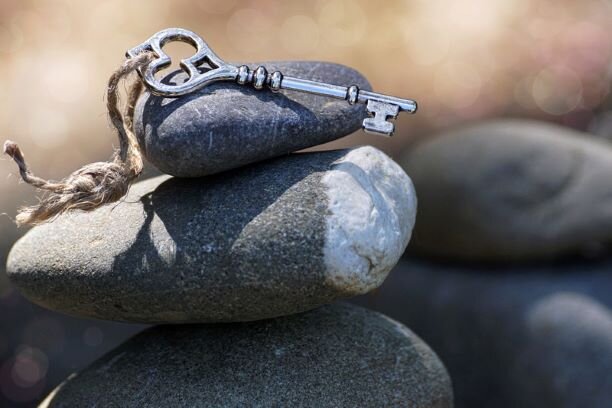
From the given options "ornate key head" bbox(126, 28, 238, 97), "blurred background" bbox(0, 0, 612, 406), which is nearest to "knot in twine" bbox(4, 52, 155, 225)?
"ornate key head" bbox(126, 28, 238, 97)

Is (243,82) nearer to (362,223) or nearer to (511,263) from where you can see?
(362,223)

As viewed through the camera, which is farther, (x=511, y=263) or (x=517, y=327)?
(x=511, y=263)

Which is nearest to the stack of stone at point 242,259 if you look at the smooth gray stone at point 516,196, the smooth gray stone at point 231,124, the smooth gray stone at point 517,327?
the smooth gray stone at point 231,124

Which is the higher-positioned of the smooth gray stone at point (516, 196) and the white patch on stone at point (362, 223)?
the white patch on stone at point (362, 223)

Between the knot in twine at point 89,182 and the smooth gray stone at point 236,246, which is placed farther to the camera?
the knot in twine at point 89,182

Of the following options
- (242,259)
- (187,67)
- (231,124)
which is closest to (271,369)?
(242,259)

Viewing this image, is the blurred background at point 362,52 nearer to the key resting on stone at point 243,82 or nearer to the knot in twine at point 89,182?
the key resting on stone at point 243,82

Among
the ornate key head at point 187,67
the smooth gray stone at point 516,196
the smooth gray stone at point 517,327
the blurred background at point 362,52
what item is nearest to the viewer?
the ornate key head at point 187,67
